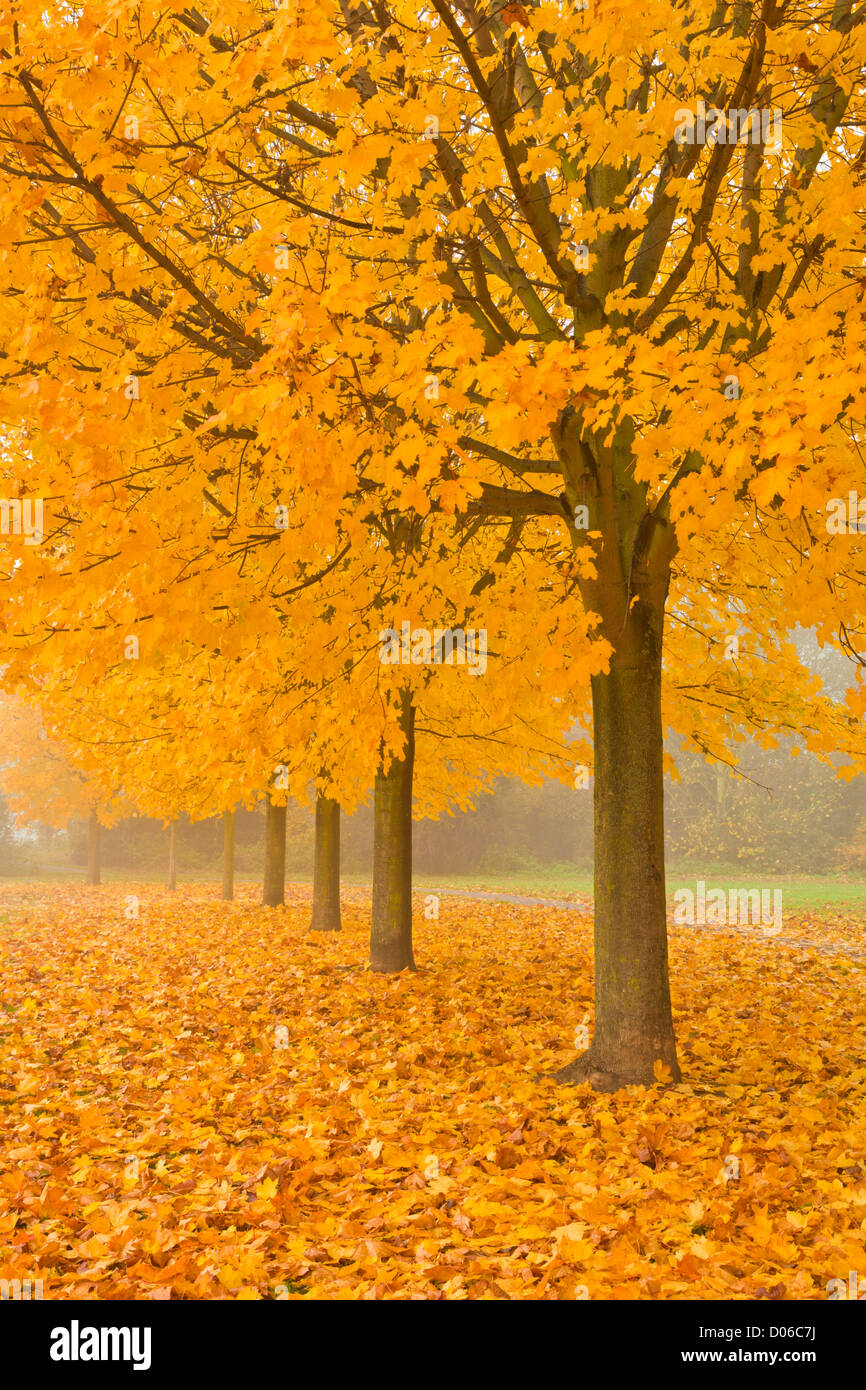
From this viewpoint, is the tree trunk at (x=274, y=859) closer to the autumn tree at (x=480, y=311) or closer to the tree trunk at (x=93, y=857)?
the autumn tree at (x=480, y=311)

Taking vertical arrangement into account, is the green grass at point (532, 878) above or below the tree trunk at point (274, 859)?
below

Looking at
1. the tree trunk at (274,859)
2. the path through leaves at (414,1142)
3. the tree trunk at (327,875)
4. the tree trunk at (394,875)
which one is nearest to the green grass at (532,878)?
the tree trunk at (274,859)

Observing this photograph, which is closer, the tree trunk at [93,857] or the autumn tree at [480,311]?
the autumn tree at [480,311]

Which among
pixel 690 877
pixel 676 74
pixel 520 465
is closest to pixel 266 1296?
pixel 520 465

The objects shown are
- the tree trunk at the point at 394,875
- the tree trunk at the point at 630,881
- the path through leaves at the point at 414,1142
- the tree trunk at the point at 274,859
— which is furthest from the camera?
the tree trunk at the point at 274,859

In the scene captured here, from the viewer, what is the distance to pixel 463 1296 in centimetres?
325

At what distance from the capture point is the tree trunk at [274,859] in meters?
17.9

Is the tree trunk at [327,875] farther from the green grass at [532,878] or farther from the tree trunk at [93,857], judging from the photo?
the tree trunk at [93,857]

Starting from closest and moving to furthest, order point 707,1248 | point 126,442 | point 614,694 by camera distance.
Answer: point 707,1248, point 126,442, point 614,694

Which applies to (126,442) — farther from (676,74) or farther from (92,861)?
(92,861)

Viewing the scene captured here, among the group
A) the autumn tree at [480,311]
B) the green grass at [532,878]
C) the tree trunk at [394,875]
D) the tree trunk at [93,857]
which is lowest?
the green grass at [532,878]

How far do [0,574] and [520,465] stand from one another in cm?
348

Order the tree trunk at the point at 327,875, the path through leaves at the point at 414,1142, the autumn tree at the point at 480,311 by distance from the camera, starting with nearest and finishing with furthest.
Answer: the path through leaves at the point at 414,1142
the autumn tree at the point at 480,311
the tree trunk at the point at 327,875

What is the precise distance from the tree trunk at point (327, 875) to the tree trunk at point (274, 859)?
3612 millimetres
